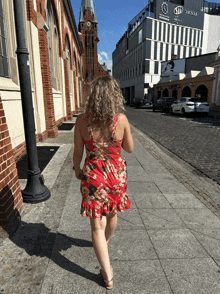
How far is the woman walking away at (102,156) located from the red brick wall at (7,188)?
1211 mm

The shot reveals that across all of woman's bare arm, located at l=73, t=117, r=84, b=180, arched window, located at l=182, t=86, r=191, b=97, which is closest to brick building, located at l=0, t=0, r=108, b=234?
woman's bare arm, located at l=73, t=117, r=84, b=180

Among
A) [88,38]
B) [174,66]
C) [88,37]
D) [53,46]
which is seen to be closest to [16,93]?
[53,46]

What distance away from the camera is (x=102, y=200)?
1.87 meters

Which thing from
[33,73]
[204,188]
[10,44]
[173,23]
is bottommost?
[204,188]

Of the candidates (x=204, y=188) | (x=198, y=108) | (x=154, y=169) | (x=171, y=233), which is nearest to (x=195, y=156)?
(x=154, y=169)

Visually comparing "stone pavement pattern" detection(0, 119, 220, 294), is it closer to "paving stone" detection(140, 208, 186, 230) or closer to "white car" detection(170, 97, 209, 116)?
"paving stone" detection(140, 208, 186, 230)

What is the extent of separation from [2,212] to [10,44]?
18.2ft

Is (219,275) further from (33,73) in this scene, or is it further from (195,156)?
(33,73)

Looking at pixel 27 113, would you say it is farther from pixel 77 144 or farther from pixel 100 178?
pixel 100 178

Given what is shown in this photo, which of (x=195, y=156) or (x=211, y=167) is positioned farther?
(x=195, y=156)

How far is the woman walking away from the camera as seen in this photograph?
1757 millimetres

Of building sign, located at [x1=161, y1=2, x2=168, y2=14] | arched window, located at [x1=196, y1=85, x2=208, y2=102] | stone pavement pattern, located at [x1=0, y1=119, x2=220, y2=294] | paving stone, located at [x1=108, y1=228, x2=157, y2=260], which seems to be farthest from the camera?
building sign, located at [x1=161, y1=2, x2=168, y2=14]

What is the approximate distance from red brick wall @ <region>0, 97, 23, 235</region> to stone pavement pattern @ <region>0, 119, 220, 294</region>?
0.54 feet

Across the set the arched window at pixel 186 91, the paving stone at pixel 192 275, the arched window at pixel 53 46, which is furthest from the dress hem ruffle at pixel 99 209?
the arched window at pixel 186 91
